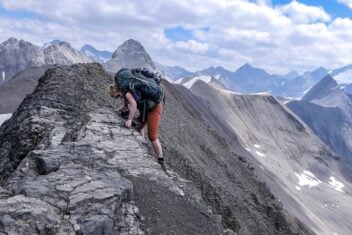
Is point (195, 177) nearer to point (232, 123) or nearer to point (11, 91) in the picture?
point (11, 91)

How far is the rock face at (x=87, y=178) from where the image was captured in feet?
35.3

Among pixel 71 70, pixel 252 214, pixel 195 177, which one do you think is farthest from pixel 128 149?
pixel 252 214

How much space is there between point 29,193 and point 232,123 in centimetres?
16331

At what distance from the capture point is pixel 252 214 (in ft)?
84.9

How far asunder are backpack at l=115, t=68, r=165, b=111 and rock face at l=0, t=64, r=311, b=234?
47.6 inches

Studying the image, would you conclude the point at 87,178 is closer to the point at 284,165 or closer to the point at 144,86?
the point at 144,86

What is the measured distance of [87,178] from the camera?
40.1 feet

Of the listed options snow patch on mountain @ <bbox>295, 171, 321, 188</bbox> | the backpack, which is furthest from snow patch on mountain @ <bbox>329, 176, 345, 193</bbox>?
the backpack

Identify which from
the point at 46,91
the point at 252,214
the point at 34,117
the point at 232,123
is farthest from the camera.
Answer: the point at 232,123

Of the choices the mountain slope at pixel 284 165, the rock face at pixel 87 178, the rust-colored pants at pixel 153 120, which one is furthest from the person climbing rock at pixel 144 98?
the mountain slope at pixel 284 165

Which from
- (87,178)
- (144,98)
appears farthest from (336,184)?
(87,178)

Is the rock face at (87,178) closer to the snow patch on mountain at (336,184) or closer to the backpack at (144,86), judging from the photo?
the backpack at (144,86)

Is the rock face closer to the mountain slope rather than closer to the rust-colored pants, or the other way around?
the rust-colored pants

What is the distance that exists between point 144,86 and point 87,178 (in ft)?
14.1
